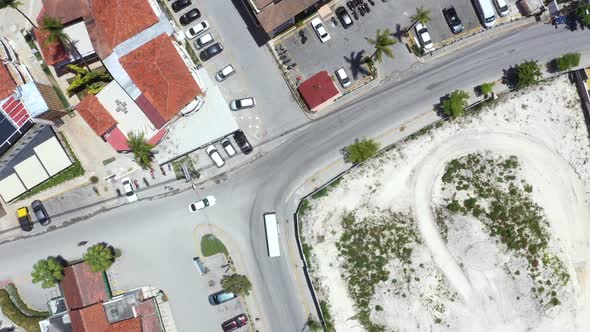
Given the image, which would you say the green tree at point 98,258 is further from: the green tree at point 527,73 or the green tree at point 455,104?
the green tree at point 527,73

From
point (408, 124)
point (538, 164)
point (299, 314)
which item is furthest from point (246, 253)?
point (538, 164)

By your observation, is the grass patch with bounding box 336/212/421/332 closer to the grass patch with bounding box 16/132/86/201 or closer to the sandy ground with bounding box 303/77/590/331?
the sandy ground with bounding box 303/77/590/331

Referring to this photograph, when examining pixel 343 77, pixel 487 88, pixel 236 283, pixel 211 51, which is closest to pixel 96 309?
pixel 236 283

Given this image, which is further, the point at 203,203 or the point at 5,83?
A: the point at 203,203

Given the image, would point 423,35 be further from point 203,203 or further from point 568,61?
point 203,203

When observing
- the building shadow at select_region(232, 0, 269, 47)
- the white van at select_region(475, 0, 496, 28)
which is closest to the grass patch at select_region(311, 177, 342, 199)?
the building shadow at select_region(232, 0, 269, 47)

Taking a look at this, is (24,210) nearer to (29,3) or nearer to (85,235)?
(85,235)

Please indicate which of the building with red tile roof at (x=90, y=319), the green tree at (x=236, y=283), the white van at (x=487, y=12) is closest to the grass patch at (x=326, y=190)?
the green tree at (x=236, y=283)
